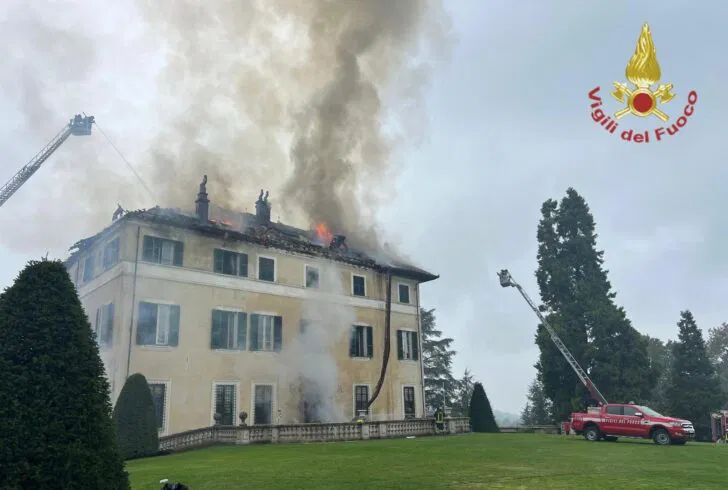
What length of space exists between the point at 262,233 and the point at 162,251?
6249mm

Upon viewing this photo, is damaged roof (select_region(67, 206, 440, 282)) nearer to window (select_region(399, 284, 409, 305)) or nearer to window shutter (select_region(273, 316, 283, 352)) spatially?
window (select_region(399, 284, 409, 305))

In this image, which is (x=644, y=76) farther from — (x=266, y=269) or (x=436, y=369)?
(x=436, y=369)

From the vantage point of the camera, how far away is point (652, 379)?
3597 cm

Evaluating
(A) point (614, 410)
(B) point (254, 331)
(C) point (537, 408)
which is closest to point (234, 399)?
(B) point (254, 331)

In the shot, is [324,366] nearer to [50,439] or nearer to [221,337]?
[221,337]

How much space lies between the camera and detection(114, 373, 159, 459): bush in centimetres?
2098

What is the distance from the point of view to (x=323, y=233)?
129ft

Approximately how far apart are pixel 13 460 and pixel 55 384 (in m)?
0.92

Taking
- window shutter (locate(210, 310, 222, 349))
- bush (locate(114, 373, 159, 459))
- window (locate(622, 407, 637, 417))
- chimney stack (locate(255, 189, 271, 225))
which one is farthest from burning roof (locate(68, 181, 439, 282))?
window (locate(622, 407, 637, 417))

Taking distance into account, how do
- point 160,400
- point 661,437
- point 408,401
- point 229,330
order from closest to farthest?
point 661,437
point 160,400
point 229,330
point 408,401

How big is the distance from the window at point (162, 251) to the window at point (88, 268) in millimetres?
4582

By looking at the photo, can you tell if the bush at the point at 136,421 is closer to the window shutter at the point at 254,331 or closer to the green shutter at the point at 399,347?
the window shutter at the point at 254,331

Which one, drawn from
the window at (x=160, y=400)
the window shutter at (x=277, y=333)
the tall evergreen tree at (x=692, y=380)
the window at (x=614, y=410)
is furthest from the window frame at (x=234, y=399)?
the tall evergreen tree at (x=692, y=380)

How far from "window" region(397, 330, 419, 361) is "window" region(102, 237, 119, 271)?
1765 centimetres
